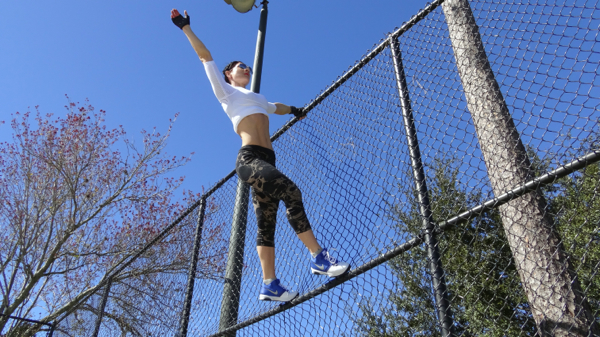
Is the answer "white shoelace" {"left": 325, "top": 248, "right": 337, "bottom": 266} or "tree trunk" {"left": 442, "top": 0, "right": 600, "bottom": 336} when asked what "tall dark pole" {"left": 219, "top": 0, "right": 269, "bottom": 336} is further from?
"tree trunk" {"left": 442, "top": 0, "right": 600, "bottom": 336}

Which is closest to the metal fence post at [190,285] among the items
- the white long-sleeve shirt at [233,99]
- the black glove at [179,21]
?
the white long-sleeve shirt at [233,99]

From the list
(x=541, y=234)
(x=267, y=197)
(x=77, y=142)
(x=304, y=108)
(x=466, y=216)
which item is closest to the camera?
(x=466, y=216)

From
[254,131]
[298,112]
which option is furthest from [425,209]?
[298,112]

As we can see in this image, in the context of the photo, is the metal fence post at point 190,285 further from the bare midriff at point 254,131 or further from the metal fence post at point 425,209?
the metal fence post at point 425,209

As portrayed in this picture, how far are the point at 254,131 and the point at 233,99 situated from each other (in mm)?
279

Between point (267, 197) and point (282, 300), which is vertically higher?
point (267, 197)

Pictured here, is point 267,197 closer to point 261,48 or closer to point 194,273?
point 194,273

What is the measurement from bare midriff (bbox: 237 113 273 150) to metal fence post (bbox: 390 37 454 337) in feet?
3.02

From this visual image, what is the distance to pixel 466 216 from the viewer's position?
171 centimetres

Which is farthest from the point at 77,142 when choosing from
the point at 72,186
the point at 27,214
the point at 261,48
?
the point at 261,48

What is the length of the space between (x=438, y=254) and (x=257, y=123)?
1436 millimetres

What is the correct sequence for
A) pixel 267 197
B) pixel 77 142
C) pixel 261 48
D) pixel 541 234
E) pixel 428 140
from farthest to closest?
pixel 77 142 < pixel 261 48 < pixel 541 234 < pixel 267 197 < pixel 428 140

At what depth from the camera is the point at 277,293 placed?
2363 millimetres

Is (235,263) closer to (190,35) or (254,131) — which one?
(254,131)
